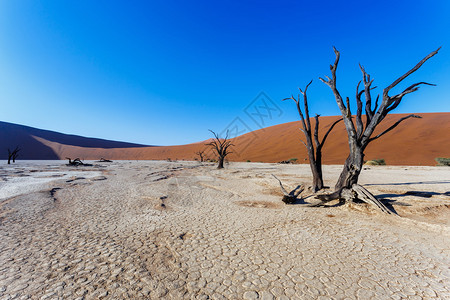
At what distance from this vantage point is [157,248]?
261 centimetres

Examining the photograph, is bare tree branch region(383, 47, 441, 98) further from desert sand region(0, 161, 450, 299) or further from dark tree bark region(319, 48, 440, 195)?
desert sand region(0, 161, 450, 299)

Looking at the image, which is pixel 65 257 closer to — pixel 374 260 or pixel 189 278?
pixel 189 278

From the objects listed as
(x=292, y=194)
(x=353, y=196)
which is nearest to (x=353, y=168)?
(x=353, y=196)

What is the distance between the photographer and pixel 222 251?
2.57m

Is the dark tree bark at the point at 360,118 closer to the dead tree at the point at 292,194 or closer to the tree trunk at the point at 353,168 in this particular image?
the tree trunk at the point at 353,168

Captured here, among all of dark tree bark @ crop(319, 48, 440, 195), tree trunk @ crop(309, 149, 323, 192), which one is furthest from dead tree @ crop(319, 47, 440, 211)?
tree trunk @ crop(309, 149, 323, 192)

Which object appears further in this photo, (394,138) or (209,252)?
(394,138)

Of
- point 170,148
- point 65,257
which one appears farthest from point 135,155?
point 65,257

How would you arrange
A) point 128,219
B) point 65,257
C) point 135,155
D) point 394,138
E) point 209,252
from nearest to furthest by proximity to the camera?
point 65,257, point 209,252, point 128,219, point 394,138, point 135,155

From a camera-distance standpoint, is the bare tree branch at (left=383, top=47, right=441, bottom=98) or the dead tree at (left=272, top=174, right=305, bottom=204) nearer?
the bare tree branch at (left=383, top=47, right=441, bottom=98)

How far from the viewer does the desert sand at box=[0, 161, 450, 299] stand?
184cm

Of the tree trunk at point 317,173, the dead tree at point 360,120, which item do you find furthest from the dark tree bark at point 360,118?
the tree trunk at point 317,173

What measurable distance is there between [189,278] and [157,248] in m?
0.81

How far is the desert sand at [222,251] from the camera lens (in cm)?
184
